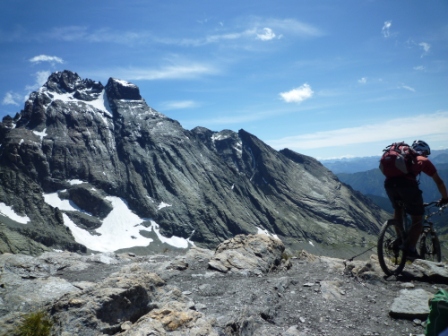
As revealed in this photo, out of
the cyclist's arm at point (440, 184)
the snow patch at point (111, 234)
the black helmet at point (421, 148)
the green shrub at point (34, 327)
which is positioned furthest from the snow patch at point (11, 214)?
the cyclist's arm at point (440, 184)

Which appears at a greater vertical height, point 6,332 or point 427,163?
point 427,163

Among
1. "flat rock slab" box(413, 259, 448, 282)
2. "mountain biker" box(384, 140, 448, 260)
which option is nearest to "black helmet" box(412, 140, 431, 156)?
"mountain biker" box(384, 140, 448, 260)

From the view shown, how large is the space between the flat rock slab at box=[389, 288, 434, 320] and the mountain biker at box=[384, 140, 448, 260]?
2.05m

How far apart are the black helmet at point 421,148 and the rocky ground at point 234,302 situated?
3.85m

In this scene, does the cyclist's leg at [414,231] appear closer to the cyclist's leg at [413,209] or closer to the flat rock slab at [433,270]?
the cyclist's leg at [413,209]

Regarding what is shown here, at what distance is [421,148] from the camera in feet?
31.9

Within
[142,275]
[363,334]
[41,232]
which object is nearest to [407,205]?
[363,334]

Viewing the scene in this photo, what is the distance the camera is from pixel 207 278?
12.2 metres

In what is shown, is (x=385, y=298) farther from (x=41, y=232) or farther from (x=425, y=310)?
(x=41, y=232)

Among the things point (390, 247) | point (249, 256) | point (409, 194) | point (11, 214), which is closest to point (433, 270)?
point (390, 247)

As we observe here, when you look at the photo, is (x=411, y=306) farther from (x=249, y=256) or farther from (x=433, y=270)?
(x=249, y=256)

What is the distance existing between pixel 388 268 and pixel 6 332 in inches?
442

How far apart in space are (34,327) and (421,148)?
11839 mm

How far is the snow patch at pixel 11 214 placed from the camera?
161875mm
